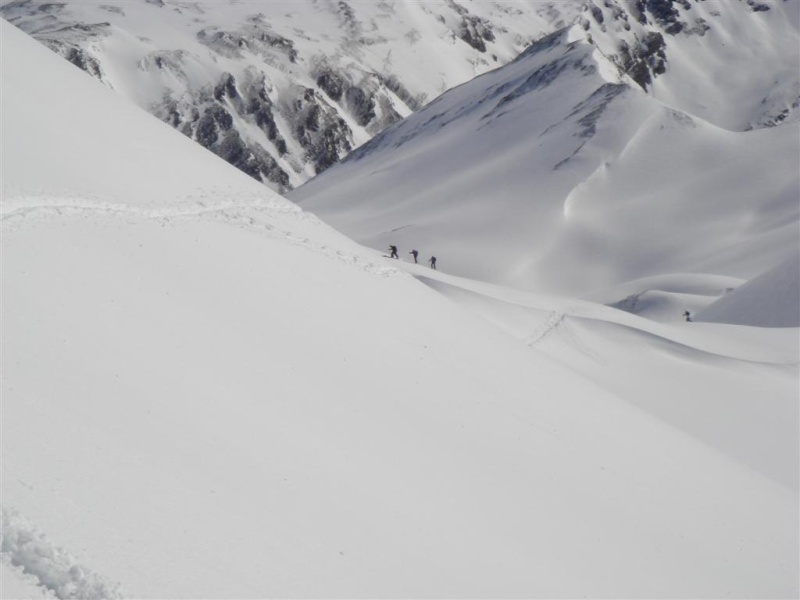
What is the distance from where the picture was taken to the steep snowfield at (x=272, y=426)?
7273mm

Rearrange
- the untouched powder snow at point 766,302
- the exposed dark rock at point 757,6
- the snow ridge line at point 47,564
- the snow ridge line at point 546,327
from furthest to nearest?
1. the exposed dark rock at point 757,6
2. the untouched powder snow at point 766,302
3. the snow ridge line at point 546,327
4. the snow ridge line at point 47,564

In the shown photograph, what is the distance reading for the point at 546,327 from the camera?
28641 millimetres

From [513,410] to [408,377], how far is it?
2.36 m

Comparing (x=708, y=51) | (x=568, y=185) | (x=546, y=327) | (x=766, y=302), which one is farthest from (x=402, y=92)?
(x=546, y=327)

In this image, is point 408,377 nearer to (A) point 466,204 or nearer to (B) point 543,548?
(B) point 543,548

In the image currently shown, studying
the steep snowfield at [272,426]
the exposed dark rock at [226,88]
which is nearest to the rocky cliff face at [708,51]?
the exposed dark rock at [226,88]

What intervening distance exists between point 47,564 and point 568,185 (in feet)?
216

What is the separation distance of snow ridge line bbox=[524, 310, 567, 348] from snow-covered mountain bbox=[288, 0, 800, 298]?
76.1ft

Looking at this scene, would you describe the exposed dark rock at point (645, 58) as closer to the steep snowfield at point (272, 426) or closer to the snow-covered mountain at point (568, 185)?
the snow-covered mountain at point (568, 185)

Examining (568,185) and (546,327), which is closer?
(546,327)

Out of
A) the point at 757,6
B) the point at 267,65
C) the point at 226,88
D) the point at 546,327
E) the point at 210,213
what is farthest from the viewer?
the point at 757,6

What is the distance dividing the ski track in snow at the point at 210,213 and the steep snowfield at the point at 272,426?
0.24ft

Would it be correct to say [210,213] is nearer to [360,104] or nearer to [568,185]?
[568,185]

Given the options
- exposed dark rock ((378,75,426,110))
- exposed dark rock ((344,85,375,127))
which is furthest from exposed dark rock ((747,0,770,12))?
exposed dark rock ((344,85,375,127))
